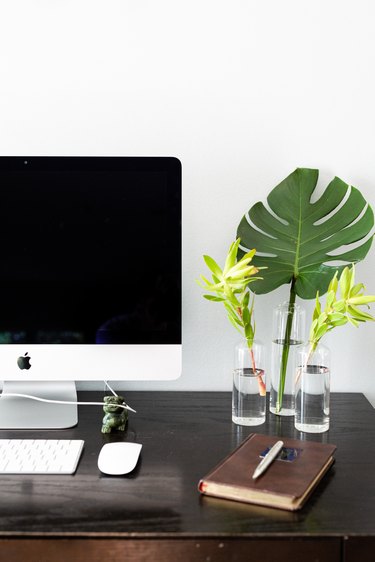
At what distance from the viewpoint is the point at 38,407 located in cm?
143

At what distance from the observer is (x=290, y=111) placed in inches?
61.6

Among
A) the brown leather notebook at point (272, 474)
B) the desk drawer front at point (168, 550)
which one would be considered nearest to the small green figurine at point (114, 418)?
the brown leather notebook at point (272, 474)

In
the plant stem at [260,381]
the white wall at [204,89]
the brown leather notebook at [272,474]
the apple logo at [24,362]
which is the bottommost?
the brown leather notebook at [272,474]

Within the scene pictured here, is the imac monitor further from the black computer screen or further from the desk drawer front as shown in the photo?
the desk drawer front

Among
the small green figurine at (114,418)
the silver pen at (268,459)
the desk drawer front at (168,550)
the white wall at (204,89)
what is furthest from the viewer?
the white wall at (204,89)

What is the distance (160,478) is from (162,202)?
0.52 metres

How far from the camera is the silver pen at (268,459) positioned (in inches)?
42.9

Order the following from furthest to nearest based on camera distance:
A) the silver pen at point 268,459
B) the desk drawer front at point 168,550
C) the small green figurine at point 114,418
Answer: the small green figurine at point 114,418, the silver pen at point 268,459, the desk drawer front at point 168,550

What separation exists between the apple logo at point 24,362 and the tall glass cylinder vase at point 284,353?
1.61 feet

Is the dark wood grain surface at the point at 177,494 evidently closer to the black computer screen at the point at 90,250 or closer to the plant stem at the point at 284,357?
the plant stem at the point at 284,357

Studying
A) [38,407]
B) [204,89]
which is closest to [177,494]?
[38,407]

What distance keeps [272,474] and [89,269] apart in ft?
1.75

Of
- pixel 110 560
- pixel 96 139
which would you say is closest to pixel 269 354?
pixel 96 139

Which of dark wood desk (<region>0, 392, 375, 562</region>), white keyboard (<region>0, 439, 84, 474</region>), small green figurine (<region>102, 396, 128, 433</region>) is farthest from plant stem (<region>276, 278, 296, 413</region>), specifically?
white keyboard (<region>0, 439, 84, 474</region>)
